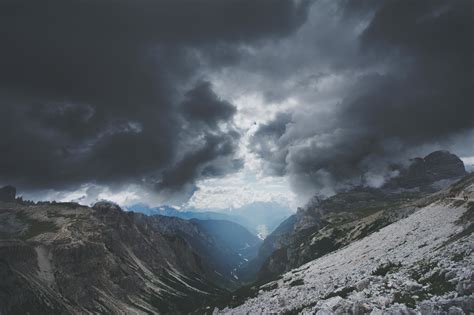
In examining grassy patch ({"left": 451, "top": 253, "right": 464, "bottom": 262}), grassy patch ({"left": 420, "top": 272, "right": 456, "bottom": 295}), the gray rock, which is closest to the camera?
the gray rock

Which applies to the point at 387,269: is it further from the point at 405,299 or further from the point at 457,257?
the point at 405,299

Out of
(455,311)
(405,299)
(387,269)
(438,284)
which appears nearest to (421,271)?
(438,284)

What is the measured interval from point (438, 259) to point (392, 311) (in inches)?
711

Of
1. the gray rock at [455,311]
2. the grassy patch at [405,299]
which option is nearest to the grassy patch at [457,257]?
the grassy patch at [405,299]

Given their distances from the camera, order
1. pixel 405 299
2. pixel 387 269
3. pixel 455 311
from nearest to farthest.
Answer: pixel 455 311, pixel 405 299, pixel 387 269

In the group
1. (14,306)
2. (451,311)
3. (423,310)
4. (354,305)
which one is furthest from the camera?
(14,306)

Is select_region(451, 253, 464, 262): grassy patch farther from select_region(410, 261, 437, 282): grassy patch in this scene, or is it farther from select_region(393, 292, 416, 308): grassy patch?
select_region(393, 292, 416, 308): grassy patch

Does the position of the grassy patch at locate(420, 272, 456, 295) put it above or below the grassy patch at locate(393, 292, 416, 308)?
above

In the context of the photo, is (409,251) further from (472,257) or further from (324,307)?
(324,307)

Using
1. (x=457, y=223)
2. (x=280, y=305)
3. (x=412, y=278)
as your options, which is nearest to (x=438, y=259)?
(x=412, y=278)

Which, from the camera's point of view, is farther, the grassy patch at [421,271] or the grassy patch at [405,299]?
the grassy patch at [421,271]

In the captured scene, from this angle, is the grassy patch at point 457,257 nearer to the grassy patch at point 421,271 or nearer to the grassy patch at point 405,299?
the grassy patch at point 421,271

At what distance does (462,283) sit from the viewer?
25.2 m

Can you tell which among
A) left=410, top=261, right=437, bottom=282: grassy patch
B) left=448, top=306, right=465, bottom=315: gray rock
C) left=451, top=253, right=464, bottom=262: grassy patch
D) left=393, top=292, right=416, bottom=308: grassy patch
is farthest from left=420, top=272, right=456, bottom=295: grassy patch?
left=448, top=306, right=465, bottom=315: gray rock
